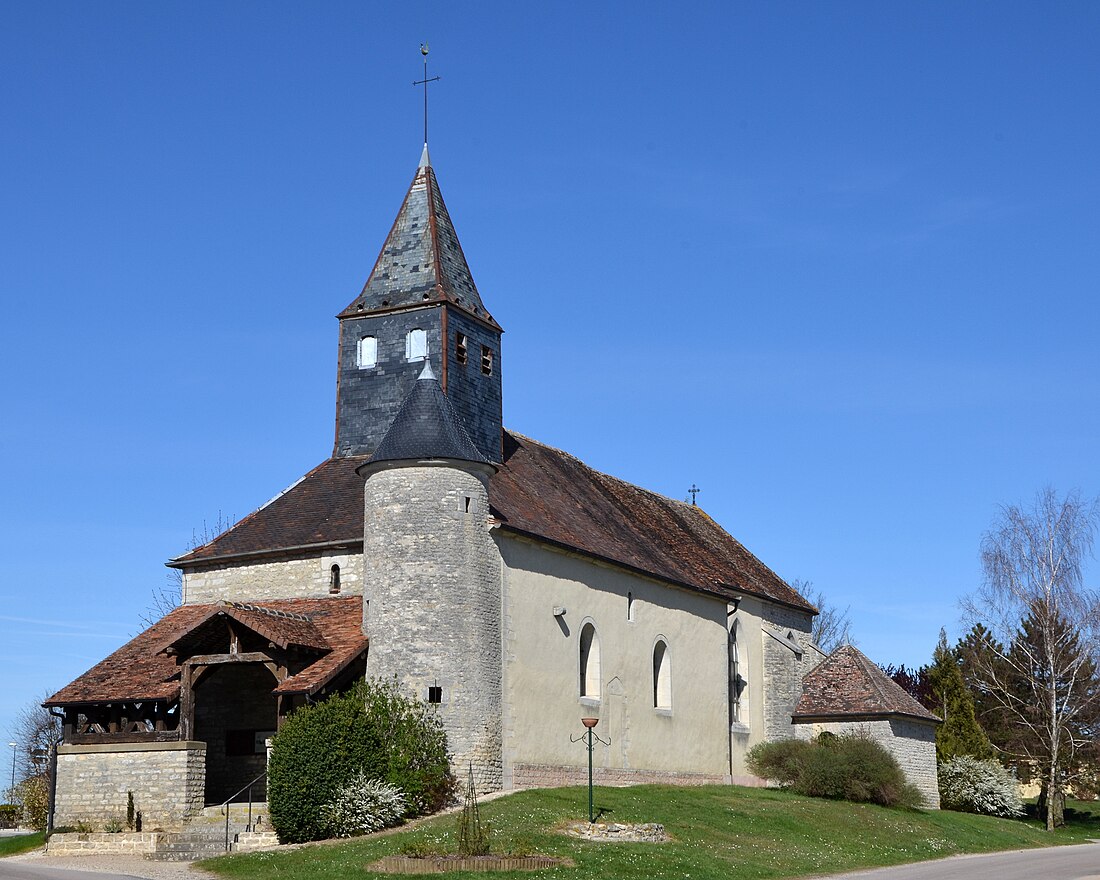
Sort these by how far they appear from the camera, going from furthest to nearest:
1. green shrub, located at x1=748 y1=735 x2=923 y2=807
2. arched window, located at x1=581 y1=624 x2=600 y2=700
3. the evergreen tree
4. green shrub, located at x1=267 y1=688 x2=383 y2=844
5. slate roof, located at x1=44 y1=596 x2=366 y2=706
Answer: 1. the evergreen tree
2. green shrub, located at x1=748 y1=735 x2=923 y2=807
3. arched window, located at x1=581 y1=624 x2=600 y2=700
4. slate roof, located at x1=44 y1=596 x2=366 y2=706
5. green shrub, located at x1=267 y1=688 x2=383 y2=844

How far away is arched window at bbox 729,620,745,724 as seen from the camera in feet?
132

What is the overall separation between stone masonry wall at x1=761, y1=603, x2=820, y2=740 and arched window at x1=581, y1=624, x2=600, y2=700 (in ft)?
32.2

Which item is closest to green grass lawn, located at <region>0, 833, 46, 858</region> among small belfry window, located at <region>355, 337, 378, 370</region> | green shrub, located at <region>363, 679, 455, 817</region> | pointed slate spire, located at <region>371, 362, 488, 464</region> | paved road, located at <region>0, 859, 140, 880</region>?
paved road, located at <region>0, 859, 140, 880</region>

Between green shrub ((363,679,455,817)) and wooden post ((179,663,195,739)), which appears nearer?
green shrub ((363,679,455,817))

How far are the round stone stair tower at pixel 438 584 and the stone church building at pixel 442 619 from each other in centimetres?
5

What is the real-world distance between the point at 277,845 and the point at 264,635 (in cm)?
413

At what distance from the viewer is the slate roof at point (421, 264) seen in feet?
114

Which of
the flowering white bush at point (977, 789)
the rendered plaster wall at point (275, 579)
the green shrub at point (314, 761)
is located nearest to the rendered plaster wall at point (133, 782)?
the green shrub at point (314, 761)

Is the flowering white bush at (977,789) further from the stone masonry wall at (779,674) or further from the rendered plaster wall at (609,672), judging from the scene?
the rendered plaster wall at (609,672)

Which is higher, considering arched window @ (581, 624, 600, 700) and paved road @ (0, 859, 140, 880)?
arched window @ (581, 624, 600, 700)

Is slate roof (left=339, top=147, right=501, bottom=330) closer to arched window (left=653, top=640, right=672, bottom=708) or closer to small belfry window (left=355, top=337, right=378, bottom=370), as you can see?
small belfry window (left=355, top=337, right=378, bottom=370)

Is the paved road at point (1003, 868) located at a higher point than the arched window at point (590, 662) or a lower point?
lower

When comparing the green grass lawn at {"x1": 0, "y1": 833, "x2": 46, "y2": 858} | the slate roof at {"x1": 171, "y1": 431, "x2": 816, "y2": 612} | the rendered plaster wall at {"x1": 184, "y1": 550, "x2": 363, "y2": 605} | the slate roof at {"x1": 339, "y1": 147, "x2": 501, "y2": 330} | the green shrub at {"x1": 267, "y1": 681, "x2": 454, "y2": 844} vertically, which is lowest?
the green grass lawn at {"x1": 0, "y1": 833, "x2": 46, "y2": 858}

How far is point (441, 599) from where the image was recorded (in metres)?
28.3
